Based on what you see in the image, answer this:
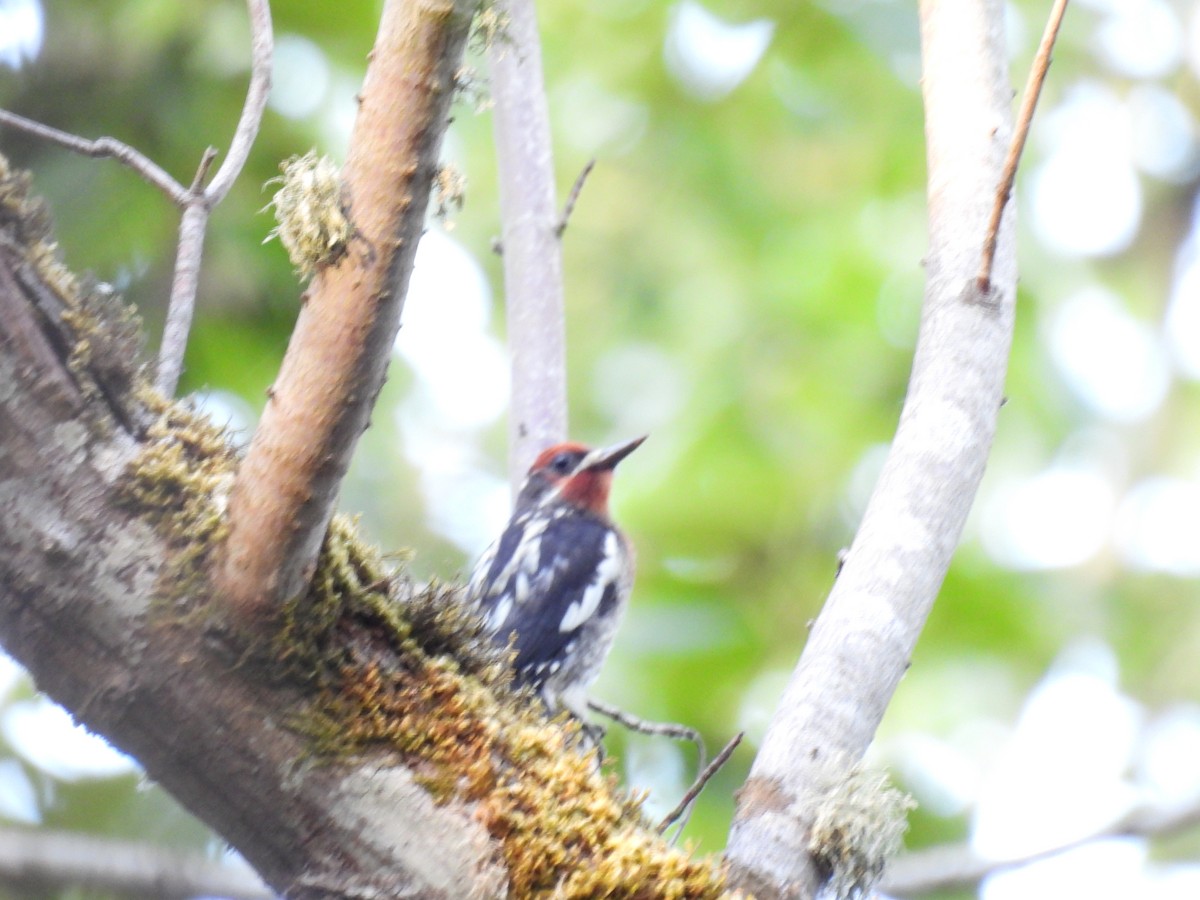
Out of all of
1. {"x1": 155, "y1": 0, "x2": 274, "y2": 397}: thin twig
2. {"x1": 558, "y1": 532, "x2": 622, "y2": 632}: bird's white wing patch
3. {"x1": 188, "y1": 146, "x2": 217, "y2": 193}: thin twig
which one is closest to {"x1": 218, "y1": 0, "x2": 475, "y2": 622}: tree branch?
{"x1": 155, "y1": 0, "x2": 274, "y2": 397}: thin twig

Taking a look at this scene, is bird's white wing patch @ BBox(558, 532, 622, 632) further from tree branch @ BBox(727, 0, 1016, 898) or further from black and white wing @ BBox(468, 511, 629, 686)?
tree branch @ BBox(727, 0, 1016, 898)

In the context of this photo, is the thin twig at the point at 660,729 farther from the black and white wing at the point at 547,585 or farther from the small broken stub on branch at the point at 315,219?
the small broken stub on branch at the point at 315,219

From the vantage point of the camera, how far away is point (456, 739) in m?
1.68

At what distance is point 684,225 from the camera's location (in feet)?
17.9

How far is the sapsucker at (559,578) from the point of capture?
326cm

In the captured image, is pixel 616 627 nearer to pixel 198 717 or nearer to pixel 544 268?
pixel 544 268

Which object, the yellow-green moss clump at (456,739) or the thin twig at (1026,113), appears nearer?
the yellow-green moss clump at (456,739)

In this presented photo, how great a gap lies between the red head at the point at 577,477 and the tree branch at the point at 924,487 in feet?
4.25

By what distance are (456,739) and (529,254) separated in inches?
74.9

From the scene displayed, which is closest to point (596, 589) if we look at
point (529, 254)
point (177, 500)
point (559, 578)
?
point (559, 578)

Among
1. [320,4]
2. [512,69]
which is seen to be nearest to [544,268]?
[512,69]

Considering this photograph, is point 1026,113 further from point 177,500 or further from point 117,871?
point 117,871

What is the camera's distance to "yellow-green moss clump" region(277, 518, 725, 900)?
1.60 meters

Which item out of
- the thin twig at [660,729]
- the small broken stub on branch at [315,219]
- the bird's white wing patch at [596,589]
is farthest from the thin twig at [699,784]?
the bird's white wing patch at [596,589]
